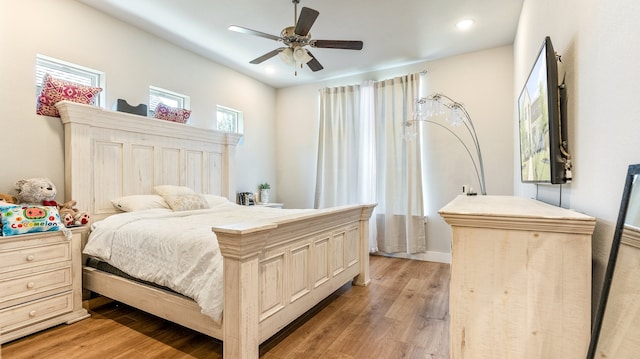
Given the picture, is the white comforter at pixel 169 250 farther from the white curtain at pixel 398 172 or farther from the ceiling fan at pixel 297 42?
the white curtain at pixel 398 172

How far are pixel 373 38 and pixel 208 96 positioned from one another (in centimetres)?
237

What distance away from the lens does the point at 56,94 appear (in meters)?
2.68

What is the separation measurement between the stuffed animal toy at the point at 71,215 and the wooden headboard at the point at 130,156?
7.3 inches

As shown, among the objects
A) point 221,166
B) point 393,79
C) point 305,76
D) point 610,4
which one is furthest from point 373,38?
point 610,4

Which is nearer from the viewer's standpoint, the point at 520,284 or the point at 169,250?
the point at 520,284

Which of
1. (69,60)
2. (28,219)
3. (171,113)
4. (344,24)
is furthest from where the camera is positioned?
(171,113)

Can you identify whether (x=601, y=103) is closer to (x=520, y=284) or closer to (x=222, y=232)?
(x=520, y=284)

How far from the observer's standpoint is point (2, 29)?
2414 mm

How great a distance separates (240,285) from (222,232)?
0.31m

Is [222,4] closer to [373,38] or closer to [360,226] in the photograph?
[373,38]

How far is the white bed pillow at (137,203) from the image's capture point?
2.94 meters

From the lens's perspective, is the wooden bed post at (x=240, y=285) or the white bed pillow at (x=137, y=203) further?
the white bed pillow at (x=137, y=203)

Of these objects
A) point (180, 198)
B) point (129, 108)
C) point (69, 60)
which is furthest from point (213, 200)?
point (69, 60)

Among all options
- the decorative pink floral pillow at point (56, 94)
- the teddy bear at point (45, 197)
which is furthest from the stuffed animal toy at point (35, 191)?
the decorative pink floral pillow at point (56, 94)
